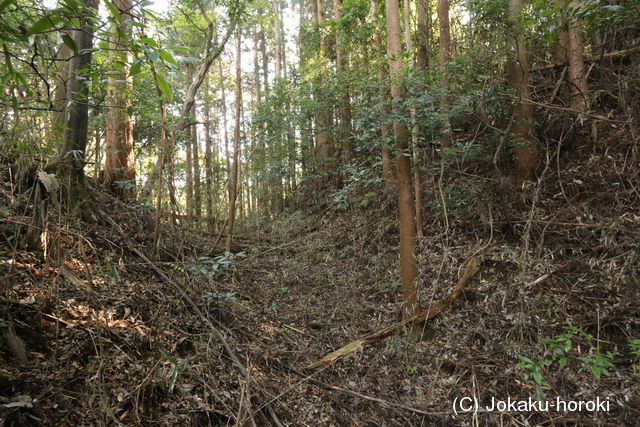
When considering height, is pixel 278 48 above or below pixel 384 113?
above

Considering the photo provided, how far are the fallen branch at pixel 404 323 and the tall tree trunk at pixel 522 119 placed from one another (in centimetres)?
195

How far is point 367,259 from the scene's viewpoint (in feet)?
24.7

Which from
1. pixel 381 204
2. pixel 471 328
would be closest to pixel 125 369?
pixel 471 328

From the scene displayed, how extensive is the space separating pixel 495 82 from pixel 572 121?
194 cm

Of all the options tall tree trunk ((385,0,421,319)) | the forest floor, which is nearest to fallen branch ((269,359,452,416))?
the forest floor

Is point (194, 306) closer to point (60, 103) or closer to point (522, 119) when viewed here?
point (60, 103)

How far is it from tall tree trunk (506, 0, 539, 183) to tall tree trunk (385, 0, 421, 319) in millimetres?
1956

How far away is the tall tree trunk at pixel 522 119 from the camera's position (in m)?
5.55

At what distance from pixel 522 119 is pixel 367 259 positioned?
3941 mm

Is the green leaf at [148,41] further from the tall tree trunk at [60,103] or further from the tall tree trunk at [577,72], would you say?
the tall tree trunk at [577,72]

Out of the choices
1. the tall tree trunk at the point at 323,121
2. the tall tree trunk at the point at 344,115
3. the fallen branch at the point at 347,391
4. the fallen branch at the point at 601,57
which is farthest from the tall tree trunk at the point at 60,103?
the tall tree trunk at the point at 344,115

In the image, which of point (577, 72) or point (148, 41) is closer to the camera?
point (148, 41)

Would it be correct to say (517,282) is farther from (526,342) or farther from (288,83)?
(288,83)

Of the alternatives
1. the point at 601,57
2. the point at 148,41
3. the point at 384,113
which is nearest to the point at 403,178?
the point at 384,113
